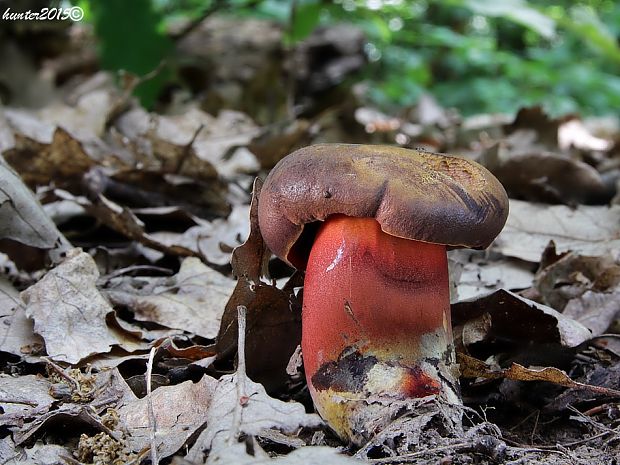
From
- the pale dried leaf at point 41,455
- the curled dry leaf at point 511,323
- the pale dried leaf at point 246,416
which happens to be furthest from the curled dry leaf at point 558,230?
the pale dried leaf at point 41,455

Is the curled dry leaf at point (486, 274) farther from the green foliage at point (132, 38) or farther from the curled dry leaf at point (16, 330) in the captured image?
the green foliage at point (132, 38)

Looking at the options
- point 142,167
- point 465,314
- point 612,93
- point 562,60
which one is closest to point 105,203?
point 142,167

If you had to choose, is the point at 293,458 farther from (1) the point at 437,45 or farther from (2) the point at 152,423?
(1) the point at 437,45

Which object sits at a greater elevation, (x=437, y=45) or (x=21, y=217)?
(x=21, y=217)

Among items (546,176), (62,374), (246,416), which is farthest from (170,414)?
(546,176)

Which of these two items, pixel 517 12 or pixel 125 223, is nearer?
pixel 125 223
